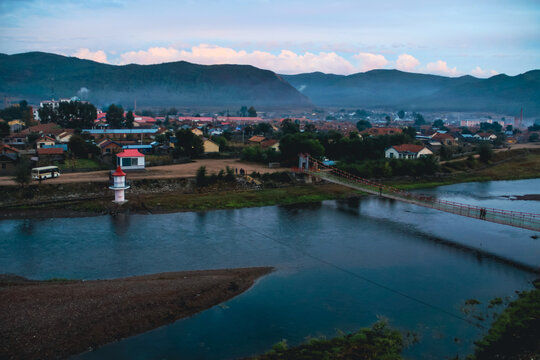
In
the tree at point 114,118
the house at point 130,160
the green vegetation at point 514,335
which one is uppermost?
the tree at point 114,118

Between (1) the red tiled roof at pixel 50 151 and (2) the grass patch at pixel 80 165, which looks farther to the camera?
(1) the red tiled roof at pixel 50 151

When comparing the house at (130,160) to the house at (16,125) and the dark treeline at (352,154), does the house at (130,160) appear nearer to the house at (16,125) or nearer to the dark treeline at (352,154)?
the dark treeline at (352,154)

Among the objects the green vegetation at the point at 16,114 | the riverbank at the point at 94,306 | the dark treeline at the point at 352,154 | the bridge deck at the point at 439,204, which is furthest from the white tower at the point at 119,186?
the green vegetation at the point at 16,114

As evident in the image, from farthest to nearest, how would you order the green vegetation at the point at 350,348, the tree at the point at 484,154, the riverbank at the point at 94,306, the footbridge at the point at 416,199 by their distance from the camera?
1. the tree at the point at 484,154
2. the footbridge at the point at 416,199
3. the riverbank at the point at 94,306
4. the green vegetation at the point at 350,348

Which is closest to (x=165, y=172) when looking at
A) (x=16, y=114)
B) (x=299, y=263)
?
(x=299, y=263)

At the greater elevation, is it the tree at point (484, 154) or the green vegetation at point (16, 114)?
the green vegetation at point (16, 114)

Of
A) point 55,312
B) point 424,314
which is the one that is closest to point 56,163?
point 55,312

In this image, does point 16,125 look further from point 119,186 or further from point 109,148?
point 119,186
